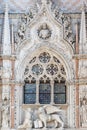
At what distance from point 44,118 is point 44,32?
8.46 feet

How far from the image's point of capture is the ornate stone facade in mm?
17328

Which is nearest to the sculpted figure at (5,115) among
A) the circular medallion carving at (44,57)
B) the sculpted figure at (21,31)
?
the circular medallion carving at (44,57)

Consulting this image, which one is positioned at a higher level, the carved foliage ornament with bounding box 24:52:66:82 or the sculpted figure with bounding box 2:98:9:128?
the carved foliage ornament with bounding box 24:52:66:82

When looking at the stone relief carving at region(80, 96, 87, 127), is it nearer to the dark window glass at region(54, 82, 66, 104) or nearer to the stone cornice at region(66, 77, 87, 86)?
the stone cornice at region(66, 77, 87, 86)

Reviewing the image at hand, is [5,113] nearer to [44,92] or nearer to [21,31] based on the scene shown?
[44,92]

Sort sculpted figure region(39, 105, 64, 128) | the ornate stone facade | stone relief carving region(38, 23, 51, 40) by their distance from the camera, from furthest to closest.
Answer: stone relief carving region(38, 23, 51, 40)
the ornate stone facade
sculpted figure region(39, 105, 64, 128)

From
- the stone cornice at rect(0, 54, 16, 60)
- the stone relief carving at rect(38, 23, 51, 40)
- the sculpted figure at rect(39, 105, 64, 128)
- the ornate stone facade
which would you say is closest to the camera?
the sculpted figure at rect(39, 105, 64, 128)

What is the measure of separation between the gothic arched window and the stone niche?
403 mm

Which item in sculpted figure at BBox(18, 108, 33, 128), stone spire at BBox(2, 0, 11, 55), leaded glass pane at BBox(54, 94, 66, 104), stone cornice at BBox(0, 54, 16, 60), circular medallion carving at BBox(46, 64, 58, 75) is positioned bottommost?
sculpted figure at BBox(18, 108, 33, 128)

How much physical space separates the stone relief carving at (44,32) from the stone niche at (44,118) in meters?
2.10

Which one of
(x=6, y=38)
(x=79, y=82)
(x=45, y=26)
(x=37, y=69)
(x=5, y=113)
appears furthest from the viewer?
(x=45, y=26)

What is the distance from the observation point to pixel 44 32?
704 inches

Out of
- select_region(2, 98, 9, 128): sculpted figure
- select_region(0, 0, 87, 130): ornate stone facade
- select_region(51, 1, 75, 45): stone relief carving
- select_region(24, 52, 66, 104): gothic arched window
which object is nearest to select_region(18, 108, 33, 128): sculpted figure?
select_region(0, 0, 87, 130): ornate stone facade

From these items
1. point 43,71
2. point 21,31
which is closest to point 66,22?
point 21,31
